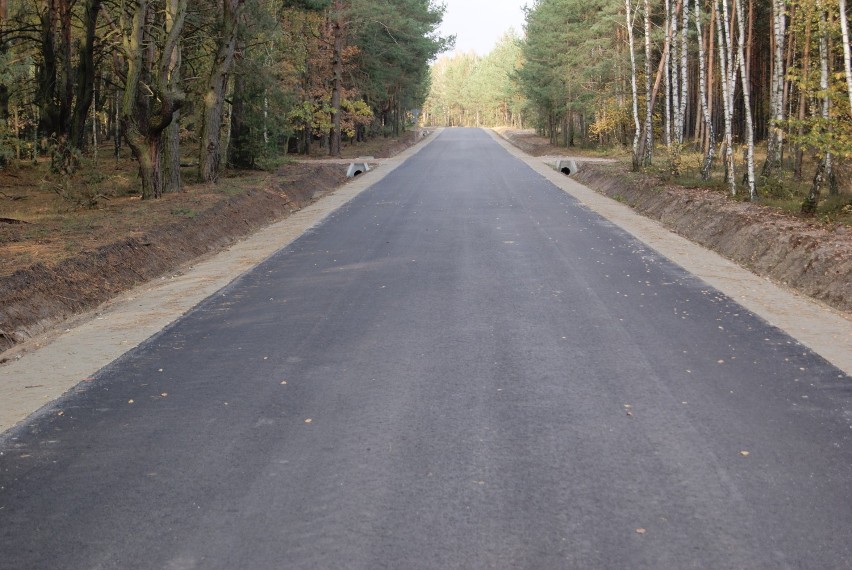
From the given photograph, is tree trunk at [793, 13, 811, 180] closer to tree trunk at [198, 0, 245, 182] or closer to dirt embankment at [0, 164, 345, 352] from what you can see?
dirt embankment at [0, 164, 345, 352]

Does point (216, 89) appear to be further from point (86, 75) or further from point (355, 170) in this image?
point (355, 170)

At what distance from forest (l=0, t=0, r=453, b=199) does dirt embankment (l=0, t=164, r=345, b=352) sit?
9.84 feet

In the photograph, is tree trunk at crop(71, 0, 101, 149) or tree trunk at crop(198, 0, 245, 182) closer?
tree trunk at crop(198, 0, 245, 182)

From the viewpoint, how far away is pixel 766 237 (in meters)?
13.8

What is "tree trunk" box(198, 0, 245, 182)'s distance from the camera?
2450 centimetres

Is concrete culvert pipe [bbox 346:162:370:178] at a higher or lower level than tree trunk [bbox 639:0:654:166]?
lower

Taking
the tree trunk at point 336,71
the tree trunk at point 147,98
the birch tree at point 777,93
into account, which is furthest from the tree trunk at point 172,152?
the tree trunk at point 336,71

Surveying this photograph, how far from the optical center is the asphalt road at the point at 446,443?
427cm

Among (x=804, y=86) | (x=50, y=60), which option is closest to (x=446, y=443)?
(x=804, y=86)

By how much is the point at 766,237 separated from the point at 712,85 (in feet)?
129

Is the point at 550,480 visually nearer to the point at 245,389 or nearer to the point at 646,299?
the point at 245,389

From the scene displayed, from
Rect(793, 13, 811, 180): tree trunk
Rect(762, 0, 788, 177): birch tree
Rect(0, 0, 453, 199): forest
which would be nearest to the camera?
Rect(793, 13, 811, 180): tree trunk

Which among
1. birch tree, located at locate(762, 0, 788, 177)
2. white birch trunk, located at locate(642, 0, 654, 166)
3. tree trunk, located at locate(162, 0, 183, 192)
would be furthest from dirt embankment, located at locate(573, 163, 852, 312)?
tree trunk, located at locate(162, 0, 183, 192)

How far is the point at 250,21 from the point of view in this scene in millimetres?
27781
